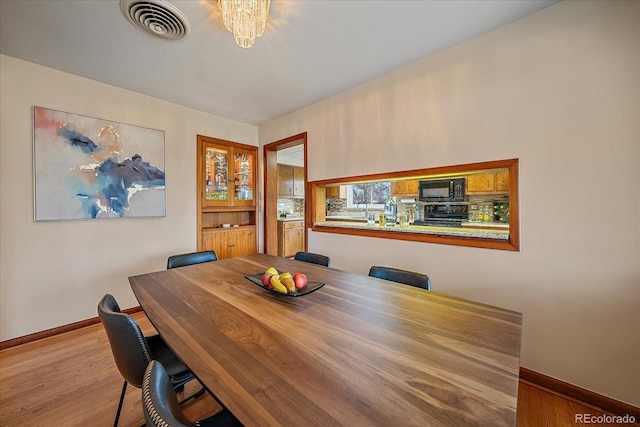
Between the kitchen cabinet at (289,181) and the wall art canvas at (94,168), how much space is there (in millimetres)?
2745

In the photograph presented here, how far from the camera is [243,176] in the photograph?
A: 3.96m

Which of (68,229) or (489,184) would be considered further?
(489,184)

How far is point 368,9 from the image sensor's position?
5.35 ft

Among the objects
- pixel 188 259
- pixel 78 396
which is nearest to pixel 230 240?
pixel 188 259

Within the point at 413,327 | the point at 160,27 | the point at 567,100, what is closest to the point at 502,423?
the point at 413,327

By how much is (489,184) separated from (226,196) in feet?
13.4

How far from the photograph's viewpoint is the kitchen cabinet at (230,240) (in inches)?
140

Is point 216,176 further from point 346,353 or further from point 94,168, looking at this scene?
point 346,353

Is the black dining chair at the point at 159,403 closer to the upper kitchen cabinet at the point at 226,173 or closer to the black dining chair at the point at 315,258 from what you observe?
the black dining chair at the point at 315,258

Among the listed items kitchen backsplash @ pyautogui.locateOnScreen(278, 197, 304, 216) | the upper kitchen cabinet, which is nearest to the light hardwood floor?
the upper kitchen cabinet

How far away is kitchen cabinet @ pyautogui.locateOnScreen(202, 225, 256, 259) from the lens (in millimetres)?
3561

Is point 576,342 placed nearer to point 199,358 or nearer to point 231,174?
point 199,358

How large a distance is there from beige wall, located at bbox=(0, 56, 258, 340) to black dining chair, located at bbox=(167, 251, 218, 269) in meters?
1.15

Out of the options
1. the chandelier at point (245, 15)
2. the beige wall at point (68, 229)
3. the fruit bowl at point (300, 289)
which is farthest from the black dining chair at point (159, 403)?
the beige wall at point (68, 229)
